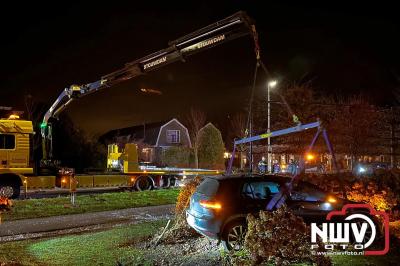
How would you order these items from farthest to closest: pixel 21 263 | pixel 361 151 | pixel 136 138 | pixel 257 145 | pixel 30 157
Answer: pixel 136 138
pixel 257 145
pixel 361 151
pixel 30 157
pixel 21 263

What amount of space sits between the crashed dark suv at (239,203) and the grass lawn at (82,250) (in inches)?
57.4

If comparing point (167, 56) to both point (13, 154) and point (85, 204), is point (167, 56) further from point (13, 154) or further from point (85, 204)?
point (13, 154)

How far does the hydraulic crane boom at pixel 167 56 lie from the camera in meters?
14.1

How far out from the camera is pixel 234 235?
29.7ft

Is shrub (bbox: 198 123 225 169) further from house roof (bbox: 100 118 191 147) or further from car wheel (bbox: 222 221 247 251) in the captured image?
car wheel (bbox: 222 221 247 251)

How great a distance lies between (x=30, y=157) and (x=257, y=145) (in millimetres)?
21039

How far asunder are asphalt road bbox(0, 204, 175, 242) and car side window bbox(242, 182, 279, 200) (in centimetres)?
502

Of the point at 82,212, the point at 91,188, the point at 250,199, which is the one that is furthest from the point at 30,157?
the point at 250,199

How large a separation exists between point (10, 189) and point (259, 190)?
13.6 m

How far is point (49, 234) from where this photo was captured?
11.7m

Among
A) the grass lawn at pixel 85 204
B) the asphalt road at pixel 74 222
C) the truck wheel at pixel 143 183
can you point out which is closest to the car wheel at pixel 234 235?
the asphalt road at pixel 74 222

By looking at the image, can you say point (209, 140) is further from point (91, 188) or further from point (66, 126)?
point (91, 188)

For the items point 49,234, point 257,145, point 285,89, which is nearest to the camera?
point 49,234

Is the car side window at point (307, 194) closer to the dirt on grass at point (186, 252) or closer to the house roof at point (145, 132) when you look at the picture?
the dirt on grass at point (186, 252)
